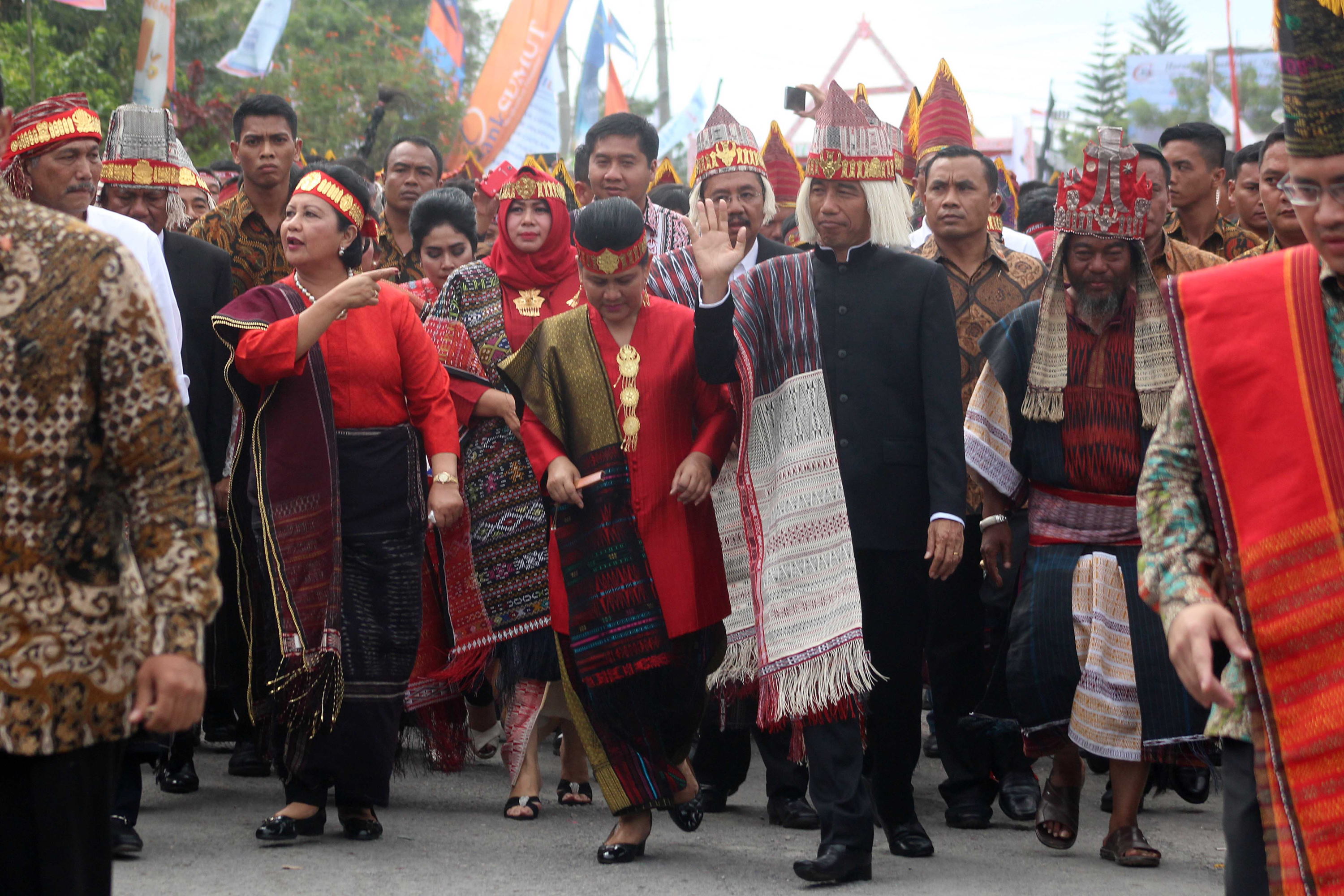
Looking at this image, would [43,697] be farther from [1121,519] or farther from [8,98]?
[8,98]

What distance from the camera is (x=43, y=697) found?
9.01 feet

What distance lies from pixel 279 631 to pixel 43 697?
3175 mm

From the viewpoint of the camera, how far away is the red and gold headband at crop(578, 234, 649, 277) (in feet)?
18.9

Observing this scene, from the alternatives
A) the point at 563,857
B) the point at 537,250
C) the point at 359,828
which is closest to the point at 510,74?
the point at 537,250

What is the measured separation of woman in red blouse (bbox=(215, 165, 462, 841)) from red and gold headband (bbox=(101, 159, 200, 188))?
124 centimetres

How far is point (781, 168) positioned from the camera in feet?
36.9

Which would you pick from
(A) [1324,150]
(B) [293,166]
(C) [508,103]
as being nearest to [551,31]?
(C) [508,103]

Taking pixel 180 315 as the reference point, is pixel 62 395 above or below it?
below

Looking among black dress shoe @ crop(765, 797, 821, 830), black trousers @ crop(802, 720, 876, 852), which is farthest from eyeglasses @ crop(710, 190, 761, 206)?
black trousers @ crop(802, 720, 876, 852)

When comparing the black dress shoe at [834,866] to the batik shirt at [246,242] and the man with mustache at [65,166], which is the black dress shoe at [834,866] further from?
the batik shirt at [246,242]

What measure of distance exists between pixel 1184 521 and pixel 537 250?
13.9 feet

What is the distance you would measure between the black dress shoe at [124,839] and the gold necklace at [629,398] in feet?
6.68

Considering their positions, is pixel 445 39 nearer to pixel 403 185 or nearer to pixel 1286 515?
pixel 403 185

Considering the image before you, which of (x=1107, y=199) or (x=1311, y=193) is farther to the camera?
(x=1107, y=199)
